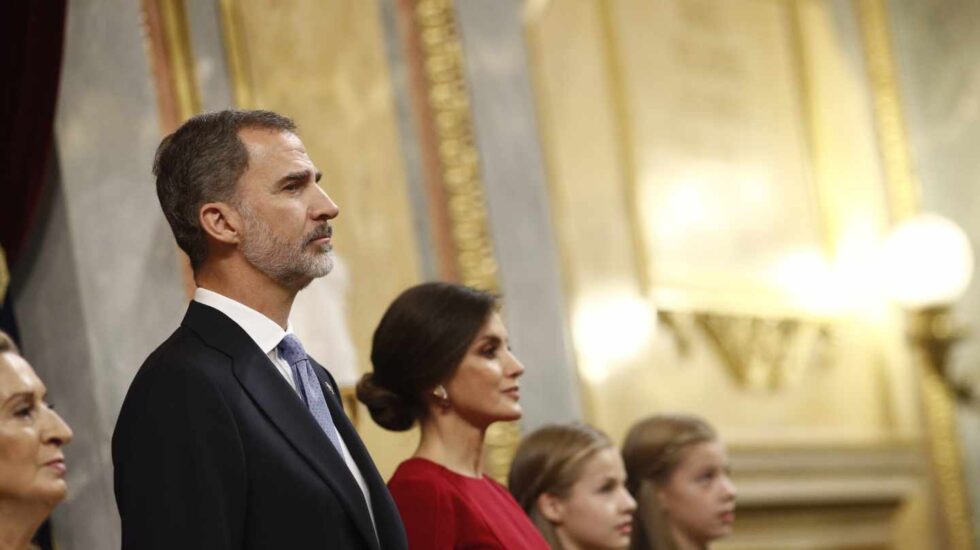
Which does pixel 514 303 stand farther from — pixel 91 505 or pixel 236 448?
pixel 236 448

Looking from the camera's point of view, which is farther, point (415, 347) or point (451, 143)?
point (451, 143)

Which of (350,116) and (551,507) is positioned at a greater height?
(350,116)

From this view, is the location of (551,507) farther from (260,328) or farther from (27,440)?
(260,328)

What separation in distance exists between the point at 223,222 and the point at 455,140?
2923mm

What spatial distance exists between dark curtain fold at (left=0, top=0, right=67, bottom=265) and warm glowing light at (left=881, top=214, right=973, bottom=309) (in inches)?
174

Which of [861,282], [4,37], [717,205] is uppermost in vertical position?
[4,37]

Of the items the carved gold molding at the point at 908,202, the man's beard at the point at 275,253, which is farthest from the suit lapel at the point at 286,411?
the carved gold molding at the point at 908,202

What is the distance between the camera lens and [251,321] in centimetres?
273

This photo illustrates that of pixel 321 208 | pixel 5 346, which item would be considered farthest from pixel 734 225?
pixel 321 208

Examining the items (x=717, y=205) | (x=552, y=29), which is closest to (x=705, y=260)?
(x=717, y=205)

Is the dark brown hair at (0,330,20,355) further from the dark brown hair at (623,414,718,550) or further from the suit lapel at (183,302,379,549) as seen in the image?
the dark brown hair at (623,414,718,550)

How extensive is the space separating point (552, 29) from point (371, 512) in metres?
3.81

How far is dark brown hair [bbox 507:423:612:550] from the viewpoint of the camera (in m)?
4.13

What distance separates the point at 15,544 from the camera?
3.20m
